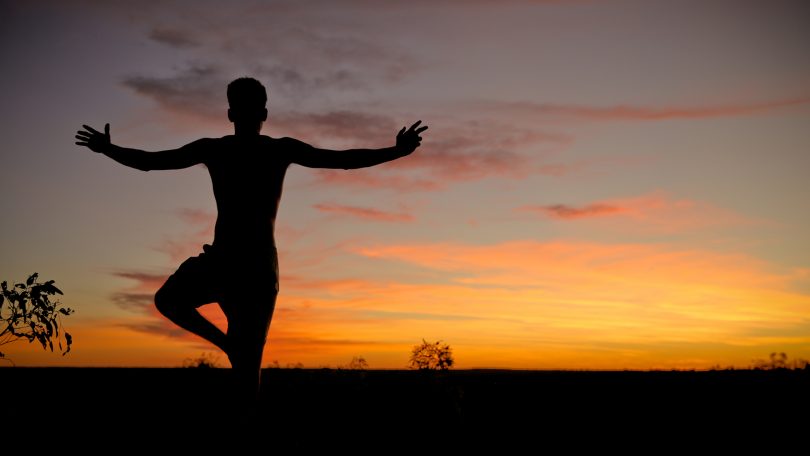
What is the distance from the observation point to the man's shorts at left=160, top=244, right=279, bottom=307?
17.7 ft

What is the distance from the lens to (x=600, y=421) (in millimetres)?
8156

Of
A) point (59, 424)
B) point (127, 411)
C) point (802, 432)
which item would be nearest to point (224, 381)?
point (127, 411)

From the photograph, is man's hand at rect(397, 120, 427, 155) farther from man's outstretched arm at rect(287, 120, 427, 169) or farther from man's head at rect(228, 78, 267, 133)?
man's head at rect(228, 78, 267, 133)

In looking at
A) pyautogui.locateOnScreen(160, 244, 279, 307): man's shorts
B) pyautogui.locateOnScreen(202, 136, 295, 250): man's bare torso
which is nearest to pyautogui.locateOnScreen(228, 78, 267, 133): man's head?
pyautogui.locateOnScreen(202, 136, 295, 250): man's bare torso

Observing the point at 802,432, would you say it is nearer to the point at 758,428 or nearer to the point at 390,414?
the point at 758,428

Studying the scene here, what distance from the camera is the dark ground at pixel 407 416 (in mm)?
6594

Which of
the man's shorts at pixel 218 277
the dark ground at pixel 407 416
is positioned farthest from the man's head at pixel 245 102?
the dark ground at pixel 407 416

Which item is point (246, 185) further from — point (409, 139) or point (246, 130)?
point (409, 139)

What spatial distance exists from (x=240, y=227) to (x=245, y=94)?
40.2 inches

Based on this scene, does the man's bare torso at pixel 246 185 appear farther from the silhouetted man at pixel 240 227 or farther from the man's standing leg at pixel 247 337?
the man's standing leg at pixel 247 337

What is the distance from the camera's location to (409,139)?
6121 mm

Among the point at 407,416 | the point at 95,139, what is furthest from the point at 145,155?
the point at 407,416

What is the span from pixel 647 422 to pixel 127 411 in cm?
581

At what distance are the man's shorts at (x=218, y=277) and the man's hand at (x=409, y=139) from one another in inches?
55.8
